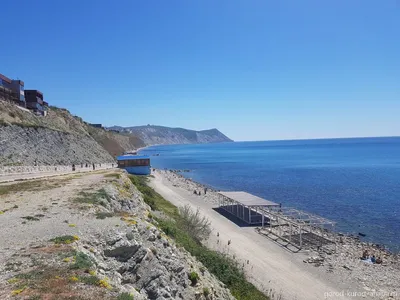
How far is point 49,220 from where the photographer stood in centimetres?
1438

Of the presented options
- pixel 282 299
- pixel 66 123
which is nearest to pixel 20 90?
pixel 66 123

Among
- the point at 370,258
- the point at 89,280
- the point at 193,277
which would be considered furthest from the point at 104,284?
the point at 370,258

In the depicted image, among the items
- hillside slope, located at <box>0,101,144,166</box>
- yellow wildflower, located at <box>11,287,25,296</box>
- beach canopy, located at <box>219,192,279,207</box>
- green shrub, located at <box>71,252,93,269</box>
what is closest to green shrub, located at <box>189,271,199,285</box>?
green shrub, located at <box>71,252,93,269</box>

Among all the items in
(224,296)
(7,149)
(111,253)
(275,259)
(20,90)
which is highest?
(20,90)

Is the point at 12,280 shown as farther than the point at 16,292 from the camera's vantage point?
Yes

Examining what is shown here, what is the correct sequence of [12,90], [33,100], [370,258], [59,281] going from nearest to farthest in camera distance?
1. [59,281]
2. [370,258]
3. [12,90]
4. [33,100]

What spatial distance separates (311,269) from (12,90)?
8343 centimetres

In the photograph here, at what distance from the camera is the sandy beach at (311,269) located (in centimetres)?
2114

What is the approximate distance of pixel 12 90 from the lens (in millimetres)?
77250

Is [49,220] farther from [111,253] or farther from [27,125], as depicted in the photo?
[27,125]

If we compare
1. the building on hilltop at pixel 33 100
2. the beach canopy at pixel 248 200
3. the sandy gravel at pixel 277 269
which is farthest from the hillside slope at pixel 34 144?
the sandy gravel at pixel 277 269

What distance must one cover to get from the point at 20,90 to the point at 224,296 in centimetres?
8587

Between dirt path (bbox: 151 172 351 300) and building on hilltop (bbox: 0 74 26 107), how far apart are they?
66.2m

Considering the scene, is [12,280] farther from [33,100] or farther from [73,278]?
[33,100]
